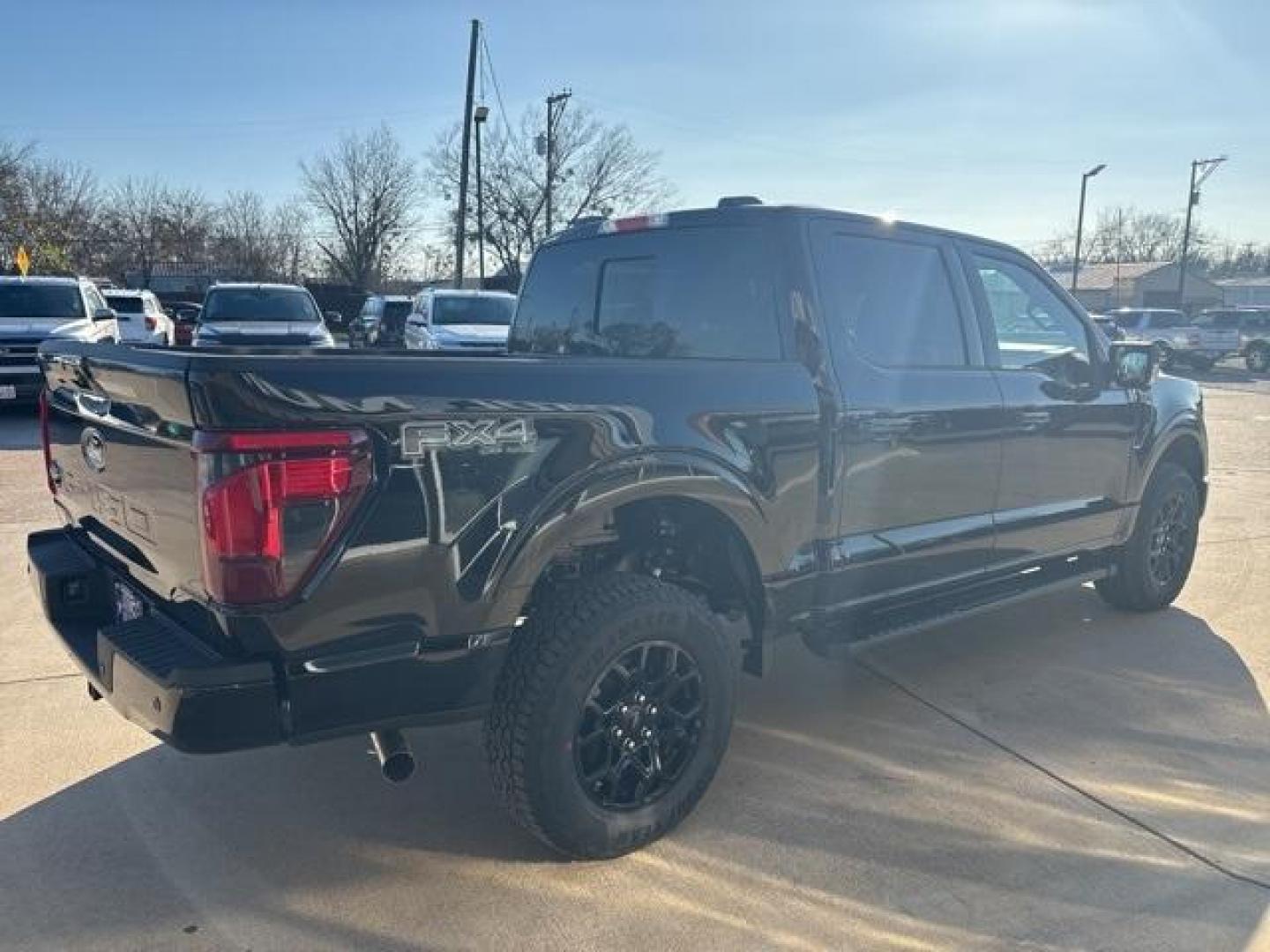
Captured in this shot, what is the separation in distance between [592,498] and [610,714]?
2.16ft

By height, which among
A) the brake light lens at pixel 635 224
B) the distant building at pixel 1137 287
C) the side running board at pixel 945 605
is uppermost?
the distant building at pixel 1137 287

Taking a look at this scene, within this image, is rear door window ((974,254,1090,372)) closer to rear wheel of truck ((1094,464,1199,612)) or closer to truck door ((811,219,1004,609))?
truck door ((811,219,1004,609))

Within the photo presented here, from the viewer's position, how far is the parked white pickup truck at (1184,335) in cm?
2884

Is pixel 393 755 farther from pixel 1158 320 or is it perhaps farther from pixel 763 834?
pixel 1158 320

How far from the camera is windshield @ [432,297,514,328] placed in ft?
48.4

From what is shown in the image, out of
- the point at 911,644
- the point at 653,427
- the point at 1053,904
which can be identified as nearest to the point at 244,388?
the point at 653,427

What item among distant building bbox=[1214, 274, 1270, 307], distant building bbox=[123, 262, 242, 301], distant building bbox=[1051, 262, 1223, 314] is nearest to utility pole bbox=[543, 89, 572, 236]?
distant building bbox=[123, 262, 242, 301]

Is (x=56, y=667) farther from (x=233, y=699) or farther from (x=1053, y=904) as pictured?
(x=1053, y=904)

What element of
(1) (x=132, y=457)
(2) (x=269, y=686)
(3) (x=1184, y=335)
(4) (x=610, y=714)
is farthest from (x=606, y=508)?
(3) (x=1184, y=335)

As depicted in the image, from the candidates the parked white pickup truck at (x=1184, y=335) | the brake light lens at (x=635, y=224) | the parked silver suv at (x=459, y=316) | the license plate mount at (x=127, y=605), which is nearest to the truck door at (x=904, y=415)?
the brake light lens at (x=635, y=224)

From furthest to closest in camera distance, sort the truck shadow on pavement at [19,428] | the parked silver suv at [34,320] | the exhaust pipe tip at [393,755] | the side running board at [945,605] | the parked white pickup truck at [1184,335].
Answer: the parked white pickup truck at [1184,335] < the parked silver suv at [34,320] < the truck shadow on pavement at [19,428] < the side running board at [945,605] < the exhaust pipe tip at [393,755]

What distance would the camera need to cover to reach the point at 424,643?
2.60 meters

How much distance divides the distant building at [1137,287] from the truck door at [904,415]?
6807 cm

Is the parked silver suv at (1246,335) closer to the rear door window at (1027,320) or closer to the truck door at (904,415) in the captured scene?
the rear door window at (1027,320)
